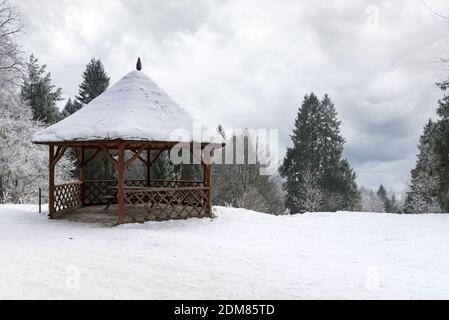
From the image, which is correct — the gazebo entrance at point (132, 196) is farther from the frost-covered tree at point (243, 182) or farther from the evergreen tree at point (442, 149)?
the frost-covered tree at point (243, 182)

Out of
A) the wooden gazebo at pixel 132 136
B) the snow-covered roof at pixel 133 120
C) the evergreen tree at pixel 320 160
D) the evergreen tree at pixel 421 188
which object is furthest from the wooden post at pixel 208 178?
the evergreen tree at pixel 320 160

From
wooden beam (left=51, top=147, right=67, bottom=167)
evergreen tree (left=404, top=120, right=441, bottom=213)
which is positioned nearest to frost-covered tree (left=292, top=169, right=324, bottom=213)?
evergreen tree (left=404, top=120, right=441, bottom=213)

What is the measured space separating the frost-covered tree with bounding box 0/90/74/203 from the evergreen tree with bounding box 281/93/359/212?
21437 millimetres

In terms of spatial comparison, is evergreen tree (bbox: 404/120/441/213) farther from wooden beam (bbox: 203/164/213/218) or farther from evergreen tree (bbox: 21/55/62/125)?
evergreen tree (bbox: 21/55/62/125)

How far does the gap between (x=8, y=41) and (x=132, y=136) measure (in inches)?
517

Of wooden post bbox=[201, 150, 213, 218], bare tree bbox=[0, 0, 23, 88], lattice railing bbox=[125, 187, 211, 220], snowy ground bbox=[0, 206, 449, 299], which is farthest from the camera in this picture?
bare tree bbox=[0, 0, 23, 88]

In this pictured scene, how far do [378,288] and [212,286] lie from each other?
8.60 feet

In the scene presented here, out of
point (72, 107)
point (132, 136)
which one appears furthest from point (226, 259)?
point (72, 107)

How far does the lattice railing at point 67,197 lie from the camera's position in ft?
49.0

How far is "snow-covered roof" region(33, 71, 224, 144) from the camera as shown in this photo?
12.6 meters

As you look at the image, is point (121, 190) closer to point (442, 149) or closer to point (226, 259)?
point (226, 259)

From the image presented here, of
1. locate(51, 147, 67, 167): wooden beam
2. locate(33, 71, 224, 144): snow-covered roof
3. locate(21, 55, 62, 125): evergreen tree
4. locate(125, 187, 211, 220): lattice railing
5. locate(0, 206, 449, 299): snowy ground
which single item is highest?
locate(21, 55, 62, 125): evergreen tree

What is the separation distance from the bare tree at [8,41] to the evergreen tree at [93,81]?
15.8m

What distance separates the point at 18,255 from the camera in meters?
8.56
